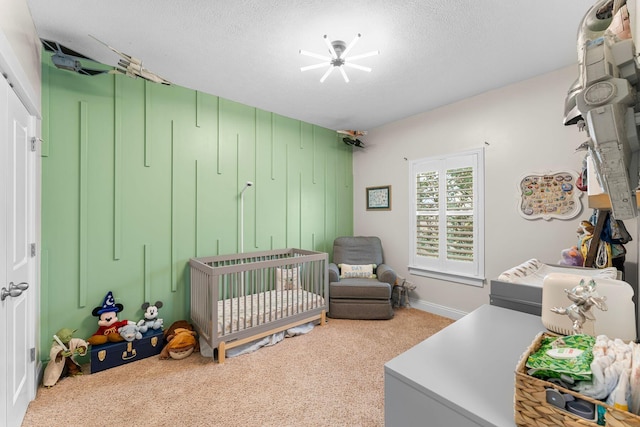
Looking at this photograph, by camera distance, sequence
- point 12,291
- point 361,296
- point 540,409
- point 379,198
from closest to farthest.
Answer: point 540,409
point 12,291
point 361,296
point 379,198

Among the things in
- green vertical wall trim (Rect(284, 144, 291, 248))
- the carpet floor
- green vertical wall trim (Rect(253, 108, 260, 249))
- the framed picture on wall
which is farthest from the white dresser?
the framed picture on wall

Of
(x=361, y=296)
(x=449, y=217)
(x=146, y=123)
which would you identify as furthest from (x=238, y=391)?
(x=449, y=217)

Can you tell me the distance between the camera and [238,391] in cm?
186

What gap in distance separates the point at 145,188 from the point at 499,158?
11.5ft

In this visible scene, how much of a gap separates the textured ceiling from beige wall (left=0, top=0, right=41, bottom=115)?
0.14 m

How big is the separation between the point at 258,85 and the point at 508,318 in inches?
106

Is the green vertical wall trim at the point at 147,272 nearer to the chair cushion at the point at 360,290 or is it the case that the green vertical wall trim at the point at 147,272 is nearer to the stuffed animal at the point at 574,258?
the chair cushion at the point at 360,290

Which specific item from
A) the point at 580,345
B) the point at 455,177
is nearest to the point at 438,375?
the point at 580,345

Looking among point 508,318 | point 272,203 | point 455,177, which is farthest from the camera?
point 272,203

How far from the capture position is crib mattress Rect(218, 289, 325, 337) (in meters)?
2.31

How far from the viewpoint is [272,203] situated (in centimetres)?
337

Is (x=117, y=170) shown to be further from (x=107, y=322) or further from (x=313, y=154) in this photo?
(x=313, y=154)

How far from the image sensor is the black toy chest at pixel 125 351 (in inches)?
81.2

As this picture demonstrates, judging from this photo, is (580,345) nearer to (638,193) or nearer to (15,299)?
(638,193)
